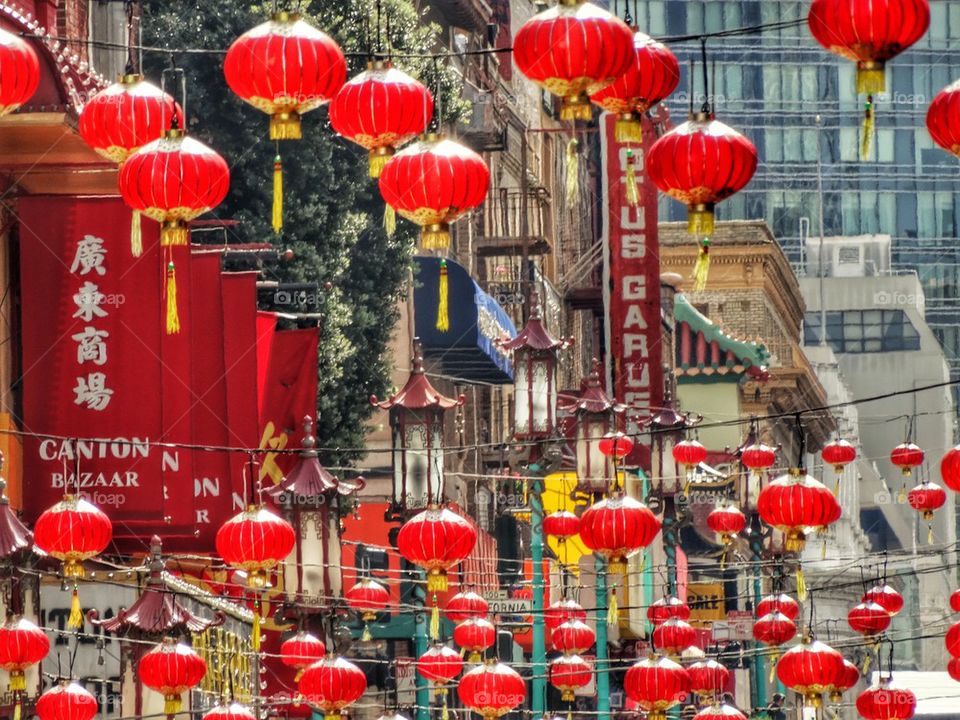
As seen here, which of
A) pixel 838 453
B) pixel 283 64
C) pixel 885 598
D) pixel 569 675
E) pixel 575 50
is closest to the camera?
pixel 575 50

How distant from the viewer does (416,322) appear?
4278 cm

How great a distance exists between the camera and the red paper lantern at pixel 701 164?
1653 centimetres

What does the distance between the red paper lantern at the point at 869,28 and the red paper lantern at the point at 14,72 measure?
5.45m

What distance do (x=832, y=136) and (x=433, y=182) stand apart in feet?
272

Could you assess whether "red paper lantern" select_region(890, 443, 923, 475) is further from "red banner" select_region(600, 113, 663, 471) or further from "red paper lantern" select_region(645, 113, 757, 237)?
"red paper lantern" select_region(645, 113, 757, 237)

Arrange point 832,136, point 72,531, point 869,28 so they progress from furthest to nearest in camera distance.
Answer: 1. point 832,136
2. point 72,531
3. point 869,28

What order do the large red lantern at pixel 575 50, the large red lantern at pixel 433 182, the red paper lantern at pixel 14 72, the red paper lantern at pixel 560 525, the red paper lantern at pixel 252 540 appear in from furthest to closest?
the red paper lantern at pixel 560 525
the red paper lantern at pixel 252 540
the red paper lantern at pixel 14 72
the large red lantern at pixel 433 182
the large red lantern at pixel 575 50

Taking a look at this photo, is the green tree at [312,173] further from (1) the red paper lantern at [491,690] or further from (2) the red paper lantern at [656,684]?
(2) the red paper lantern at [656,684]

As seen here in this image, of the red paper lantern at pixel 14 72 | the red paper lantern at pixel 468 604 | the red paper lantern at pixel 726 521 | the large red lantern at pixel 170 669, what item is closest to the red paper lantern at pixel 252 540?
the large red lantern at pixel 170 669

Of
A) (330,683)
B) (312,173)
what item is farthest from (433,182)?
(312,173)

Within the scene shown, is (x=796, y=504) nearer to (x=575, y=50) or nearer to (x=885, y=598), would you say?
(x=885, y=598)

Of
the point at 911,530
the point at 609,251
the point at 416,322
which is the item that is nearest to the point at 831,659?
the point at 609,251

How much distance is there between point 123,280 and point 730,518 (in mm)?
14783

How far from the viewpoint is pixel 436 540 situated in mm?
23812
